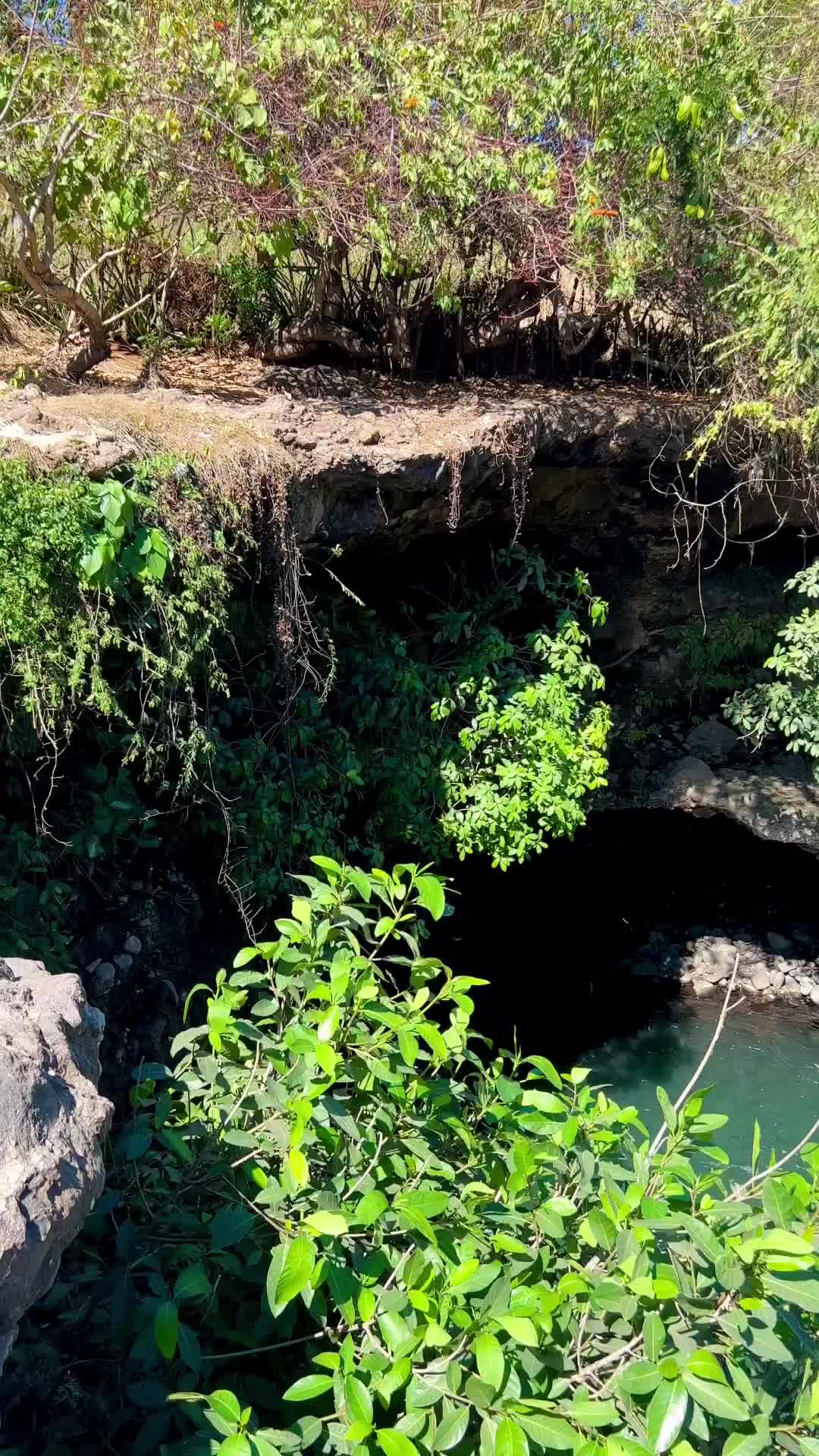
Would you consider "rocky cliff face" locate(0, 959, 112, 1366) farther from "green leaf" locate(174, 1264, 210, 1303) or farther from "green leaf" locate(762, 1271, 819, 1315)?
"green leaf" locate(762, 1271, 819, 1315)

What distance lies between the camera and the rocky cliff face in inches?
47.6

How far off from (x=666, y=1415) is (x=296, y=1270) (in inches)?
21.9

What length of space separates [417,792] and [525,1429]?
3.73m

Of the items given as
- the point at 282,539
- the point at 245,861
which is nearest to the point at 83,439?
the point at 282,539

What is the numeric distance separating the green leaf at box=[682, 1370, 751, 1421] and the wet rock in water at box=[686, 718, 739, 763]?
613 centimetres

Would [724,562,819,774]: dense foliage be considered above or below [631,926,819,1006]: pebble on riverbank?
above

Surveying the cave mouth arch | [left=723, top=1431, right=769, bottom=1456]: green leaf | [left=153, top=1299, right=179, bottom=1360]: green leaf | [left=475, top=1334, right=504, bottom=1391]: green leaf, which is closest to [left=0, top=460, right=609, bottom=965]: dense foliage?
the cave mouth arch

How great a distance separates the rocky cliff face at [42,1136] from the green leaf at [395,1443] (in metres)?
0.54

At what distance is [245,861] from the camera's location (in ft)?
14.6

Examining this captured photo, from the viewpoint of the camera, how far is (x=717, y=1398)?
1419 mm

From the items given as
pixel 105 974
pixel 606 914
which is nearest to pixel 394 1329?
pixel 105 974

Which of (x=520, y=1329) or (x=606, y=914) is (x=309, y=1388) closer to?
(x=520, y=1329)

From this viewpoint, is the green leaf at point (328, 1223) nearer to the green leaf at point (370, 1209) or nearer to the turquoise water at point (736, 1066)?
the green leaf at point (370, 1209)

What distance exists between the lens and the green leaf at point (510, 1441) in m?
1.41
